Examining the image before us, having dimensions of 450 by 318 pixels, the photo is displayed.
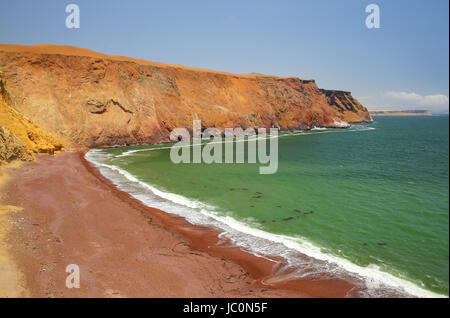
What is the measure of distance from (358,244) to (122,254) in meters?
7.32

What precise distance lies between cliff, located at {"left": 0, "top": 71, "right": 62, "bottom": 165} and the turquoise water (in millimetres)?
7363

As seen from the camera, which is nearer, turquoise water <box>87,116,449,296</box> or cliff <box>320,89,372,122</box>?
turquoise water <box>87,116,449,296</box>

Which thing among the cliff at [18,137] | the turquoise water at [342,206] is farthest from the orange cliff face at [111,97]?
the turquoise water at [342,206]

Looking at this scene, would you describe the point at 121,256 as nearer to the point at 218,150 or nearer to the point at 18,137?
the point at 18,137

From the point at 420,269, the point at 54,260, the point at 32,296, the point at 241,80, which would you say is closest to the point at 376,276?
the point at 420,269

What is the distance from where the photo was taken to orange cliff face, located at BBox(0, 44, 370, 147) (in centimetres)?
3566

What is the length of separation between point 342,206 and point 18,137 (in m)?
24.8

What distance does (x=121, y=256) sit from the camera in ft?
25.9

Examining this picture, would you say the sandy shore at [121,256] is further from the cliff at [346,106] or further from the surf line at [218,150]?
the cliff at [346,106]

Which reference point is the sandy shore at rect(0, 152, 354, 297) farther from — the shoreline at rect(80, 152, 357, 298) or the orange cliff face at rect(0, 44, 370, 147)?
the orange cliff face at rect(0, 44, 370, 147)

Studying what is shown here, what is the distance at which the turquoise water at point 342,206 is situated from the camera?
7293mm

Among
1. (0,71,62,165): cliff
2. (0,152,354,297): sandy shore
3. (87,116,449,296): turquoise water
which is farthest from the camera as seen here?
(0,71,62,165): cliff

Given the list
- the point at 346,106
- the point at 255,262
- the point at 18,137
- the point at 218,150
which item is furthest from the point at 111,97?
the point at 346,106

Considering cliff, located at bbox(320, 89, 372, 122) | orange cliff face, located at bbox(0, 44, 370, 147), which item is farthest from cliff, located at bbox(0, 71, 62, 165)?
cliff, located at bbox(320, 89, 372, 122)
